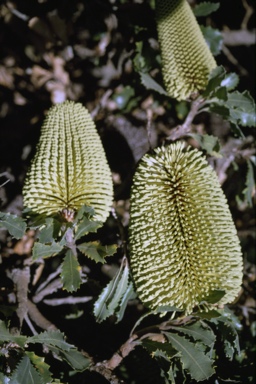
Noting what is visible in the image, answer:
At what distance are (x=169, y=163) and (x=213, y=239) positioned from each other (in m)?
0.28

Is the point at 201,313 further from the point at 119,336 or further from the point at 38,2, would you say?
the point at 38,2

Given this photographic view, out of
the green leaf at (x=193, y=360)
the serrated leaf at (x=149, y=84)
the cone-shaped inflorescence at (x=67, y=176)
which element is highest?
the serrated leaf at (x=149, y=84)

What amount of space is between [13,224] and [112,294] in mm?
423

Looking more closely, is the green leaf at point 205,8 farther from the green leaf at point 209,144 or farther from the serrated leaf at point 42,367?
the serrated leaf at point 42,367

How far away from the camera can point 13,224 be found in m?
1.02

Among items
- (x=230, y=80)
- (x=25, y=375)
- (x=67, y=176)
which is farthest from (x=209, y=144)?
(x=25, y=375)

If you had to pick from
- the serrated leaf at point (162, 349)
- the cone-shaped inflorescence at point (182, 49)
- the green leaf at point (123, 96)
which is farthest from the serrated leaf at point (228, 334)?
the green leaf at point (123, 96)

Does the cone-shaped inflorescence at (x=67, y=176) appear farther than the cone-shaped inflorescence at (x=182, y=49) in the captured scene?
No

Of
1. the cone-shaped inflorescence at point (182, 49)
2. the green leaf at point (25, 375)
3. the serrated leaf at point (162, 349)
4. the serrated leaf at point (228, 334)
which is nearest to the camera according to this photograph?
the green leaf at point (25, 375)

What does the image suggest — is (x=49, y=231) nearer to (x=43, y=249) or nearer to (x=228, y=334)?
(x=43, y=249)

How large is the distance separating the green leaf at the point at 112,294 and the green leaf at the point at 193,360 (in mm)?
227

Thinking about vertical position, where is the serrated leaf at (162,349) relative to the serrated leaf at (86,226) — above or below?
below

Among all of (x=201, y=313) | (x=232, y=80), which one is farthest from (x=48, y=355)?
(x=232, y=80)

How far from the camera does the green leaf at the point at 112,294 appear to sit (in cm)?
118
